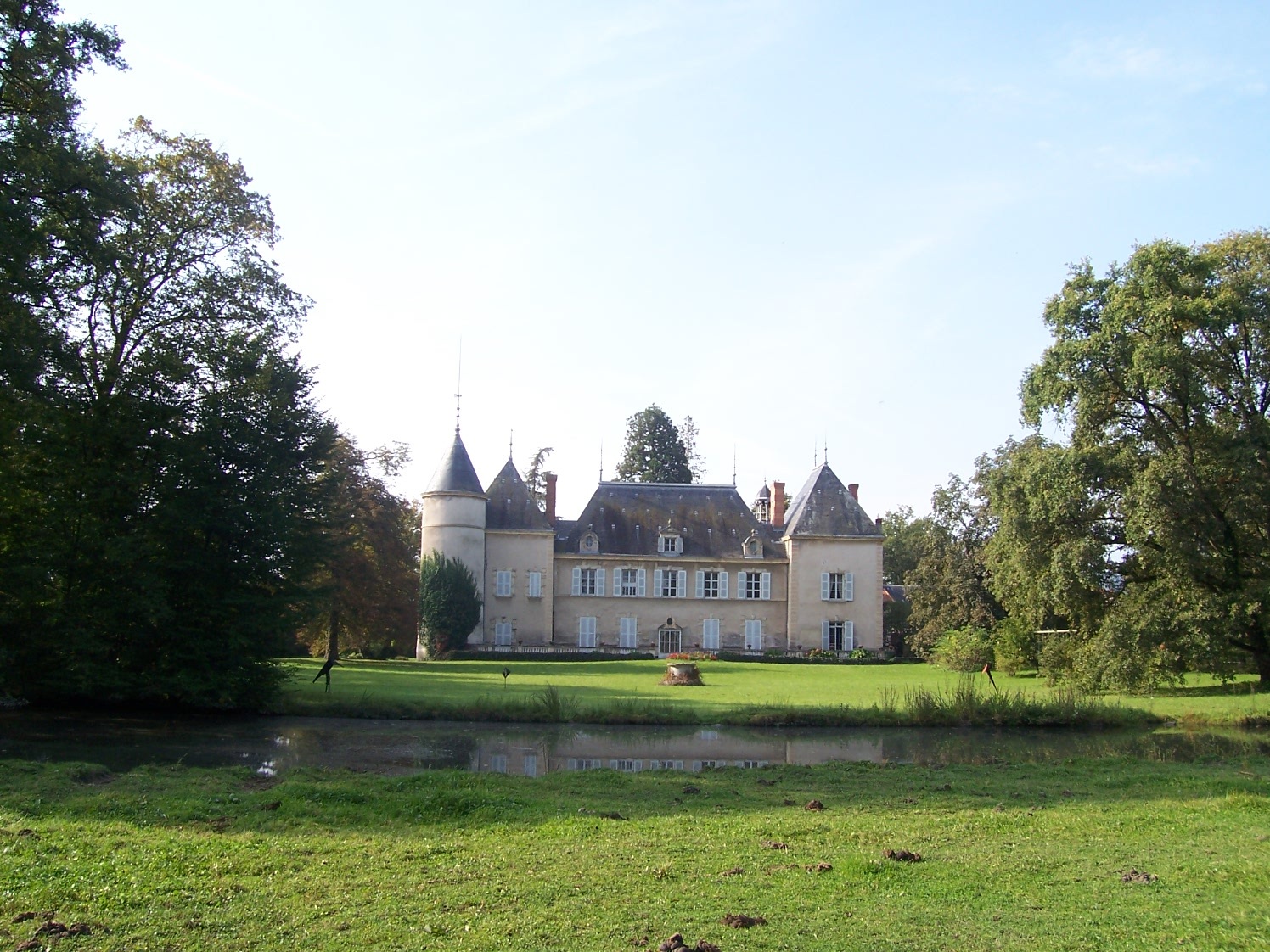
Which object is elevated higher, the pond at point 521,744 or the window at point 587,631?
the window at point 587,631

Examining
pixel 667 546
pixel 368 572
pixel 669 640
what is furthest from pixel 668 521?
pixel 368 572

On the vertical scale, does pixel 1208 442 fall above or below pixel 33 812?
above

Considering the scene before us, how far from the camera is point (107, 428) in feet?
60.7

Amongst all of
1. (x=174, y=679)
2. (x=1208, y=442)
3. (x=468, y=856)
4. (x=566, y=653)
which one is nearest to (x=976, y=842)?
(x=468, y=856)

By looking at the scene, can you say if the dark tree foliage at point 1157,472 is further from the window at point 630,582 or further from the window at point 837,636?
the window at point 630,582

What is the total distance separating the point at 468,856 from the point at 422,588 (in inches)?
1303

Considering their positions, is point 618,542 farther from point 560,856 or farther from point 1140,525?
point 560,856

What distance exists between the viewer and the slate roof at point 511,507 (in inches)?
1689

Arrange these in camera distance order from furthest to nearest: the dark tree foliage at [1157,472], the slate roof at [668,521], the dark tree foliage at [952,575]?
the slate roof at [668,521] < the dark tree foliage at [952,575] < the dark tree foliage at [1157,472]

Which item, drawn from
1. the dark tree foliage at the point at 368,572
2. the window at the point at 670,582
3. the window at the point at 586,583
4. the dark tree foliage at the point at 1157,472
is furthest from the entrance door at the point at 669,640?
the dark tree foliage at the point at 1157,472

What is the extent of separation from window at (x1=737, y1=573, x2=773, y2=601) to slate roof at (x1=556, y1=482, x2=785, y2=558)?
3.07ft

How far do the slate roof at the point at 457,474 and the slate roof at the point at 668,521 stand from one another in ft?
16.7

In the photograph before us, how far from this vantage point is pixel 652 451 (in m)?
57.6

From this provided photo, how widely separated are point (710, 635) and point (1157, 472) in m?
23.5
